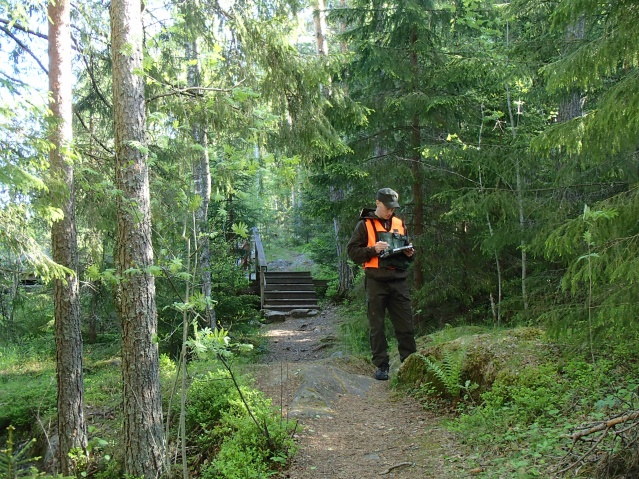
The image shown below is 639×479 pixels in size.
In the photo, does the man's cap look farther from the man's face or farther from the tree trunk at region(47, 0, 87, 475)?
the tree trunk at region(47, 0, 87, 475)

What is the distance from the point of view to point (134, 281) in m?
4.91

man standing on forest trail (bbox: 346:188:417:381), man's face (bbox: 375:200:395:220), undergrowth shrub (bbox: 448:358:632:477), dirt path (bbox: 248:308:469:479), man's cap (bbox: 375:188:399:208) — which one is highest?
man's cap (bbox: 375:188:399:208)

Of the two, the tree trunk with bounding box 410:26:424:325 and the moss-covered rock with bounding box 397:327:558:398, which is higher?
the tree trunk with bounding box 410:26:424:325

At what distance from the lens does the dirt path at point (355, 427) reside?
3891 mm

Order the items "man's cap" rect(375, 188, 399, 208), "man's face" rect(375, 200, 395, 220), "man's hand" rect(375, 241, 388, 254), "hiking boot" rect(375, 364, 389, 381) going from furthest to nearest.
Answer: "hiking boot" rect(375, 364, 389, 381) < "man's face" rect(375, 200, 395, 220) < "man's cap" rect(375, 188, 399, 208) < "man's hand" rect(375, 241, 388, 254)

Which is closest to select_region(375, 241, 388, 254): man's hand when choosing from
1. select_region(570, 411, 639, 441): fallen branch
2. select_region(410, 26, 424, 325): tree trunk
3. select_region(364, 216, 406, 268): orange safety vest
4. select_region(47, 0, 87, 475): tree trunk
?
select_region(364, 216, 406, 268): orange safety vest

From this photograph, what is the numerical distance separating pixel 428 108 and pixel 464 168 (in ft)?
4.50

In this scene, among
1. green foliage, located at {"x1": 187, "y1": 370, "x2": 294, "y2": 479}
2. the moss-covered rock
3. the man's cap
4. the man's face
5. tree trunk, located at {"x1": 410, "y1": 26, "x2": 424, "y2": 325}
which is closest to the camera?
green foliage, located at {"x1": 187, "y1": 370, "x2": 294, "y2": 479}

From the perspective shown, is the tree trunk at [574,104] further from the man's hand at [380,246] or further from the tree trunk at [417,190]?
the man's hand at [380,246]

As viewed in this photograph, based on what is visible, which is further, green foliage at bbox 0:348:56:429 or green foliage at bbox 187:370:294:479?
green foliage at bbox 0:348:56:429

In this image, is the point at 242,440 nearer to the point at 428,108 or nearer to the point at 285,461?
the point at 285,461

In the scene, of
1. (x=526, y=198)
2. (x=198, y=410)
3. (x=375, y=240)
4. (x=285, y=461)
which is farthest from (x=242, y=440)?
(x=526, y=198)

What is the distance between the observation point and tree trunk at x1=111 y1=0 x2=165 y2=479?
16.1 ft

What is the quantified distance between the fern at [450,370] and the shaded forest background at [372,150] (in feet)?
3.14
